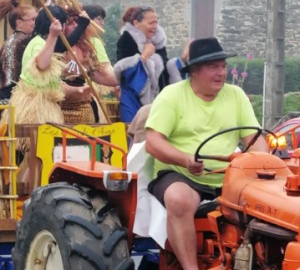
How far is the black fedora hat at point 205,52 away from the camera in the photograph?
22.1ft

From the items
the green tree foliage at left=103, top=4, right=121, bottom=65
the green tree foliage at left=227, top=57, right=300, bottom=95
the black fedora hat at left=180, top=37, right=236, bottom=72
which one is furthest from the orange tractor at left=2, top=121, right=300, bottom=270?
the green tree foliage at left=227, top=57, right=300, bottom=95

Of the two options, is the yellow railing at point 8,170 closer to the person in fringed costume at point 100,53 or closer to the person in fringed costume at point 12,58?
A: the person in fringed costume at point 12,58

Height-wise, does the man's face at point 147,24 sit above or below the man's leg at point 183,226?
above

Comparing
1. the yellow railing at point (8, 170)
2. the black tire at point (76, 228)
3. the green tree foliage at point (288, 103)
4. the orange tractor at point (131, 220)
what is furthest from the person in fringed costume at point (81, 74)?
the green tree foliage at point (288, 103)

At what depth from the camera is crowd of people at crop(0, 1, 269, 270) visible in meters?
6.55

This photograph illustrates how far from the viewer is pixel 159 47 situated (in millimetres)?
10070

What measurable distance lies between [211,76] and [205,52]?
0.16 m

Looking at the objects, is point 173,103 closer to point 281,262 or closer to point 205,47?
point 205,47

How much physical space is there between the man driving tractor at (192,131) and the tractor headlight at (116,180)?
25 centimetres

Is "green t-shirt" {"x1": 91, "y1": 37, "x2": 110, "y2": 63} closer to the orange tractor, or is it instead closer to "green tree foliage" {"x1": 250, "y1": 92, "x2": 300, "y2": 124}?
the orange tractor

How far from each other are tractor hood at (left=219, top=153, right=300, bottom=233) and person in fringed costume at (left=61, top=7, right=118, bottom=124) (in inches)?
129

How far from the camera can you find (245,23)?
35.0 metres

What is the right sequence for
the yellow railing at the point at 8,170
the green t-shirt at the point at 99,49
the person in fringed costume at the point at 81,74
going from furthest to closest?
the green t-shirt at the point at 99,49
the person in fringed costume at the point at 81,74
the yellow railing at the point at 8,170

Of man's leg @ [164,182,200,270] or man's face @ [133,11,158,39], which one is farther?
man's face @ [133,11,158,39]
